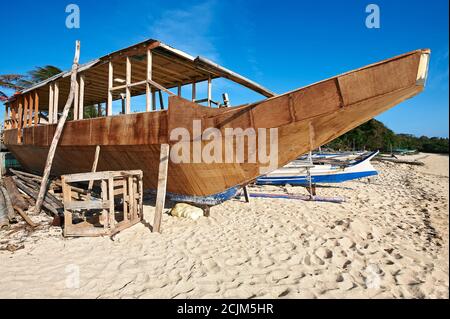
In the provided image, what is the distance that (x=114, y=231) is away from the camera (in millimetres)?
4398

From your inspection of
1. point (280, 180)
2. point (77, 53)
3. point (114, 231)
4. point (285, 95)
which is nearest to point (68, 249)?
point (114, 231)

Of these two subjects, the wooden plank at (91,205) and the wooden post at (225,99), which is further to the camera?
the wooden post at (225,99)

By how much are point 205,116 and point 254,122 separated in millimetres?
972

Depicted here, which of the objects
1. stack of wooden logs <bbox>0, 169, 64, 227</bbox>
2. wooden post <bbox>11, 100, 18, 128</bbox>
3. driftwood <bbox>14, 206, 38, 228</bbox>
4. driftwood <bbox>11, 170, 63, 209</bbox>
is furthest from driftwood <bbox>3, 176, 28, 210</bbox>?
wooden post <bbox>11, 100, 18, 128</bbox>

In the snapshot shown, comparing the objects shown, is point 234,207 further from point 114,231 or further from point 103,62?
point 103,62

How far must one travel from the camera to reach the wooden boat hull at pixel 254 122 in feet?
10.4

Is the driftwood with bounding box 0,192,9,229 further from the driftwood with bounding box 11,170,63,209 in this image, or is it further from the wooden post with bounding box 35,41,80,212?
→ the driftwood with bounding box 11,170,63,209

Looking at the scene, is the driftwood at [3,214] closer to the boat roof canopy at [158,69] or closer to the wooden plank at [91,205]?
the wooden plank at [91,205]

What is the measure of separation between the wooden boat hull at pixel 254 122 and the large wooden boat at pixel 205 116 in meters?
0.01

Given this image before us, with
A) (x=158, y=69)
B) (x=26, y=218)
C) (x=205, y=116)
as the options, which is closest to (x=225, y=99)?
(x=158, y=69)

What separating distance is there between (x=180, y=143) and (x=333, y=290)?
136 inches

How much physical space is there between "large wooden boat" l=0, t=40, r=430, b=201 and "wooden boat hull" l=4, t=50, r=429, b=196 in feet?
0.04

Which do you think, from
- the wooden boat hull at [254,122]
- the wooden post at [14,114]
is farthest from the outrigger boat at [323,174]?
the wooden post at [14,114]

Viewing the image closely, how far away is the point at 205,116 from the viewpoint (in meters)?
4.43
